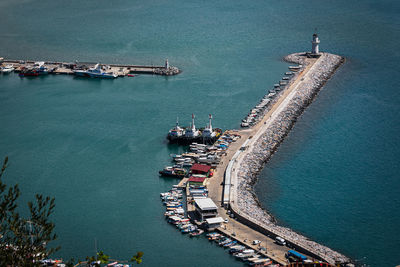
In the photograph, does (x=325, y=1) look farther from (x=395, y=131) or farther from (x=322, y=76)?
(x=395, y=131)

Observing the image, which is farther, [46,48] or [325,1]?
[325,1]

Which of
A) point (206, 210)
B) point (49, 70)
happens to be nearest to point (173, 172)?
point (206, 210)

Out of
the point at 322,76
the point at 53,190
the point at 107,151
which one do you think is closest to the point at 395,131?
the point at 322,76

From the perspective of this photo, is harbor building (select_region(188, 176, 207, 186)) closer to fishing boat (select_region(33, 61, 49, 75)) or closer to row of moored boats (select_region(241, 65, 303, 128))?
row of moored boats (select_region(241, 65, 303, 128))

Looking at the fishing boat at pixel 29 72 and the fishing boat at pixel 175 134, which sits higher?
the fishing boat at pixel 29 72

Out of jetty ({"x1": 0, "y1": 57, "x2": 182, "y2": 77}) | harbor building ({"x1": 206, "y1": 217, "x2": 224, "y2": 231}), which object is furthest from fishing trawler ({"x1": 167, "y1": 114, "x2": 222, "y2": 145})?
jetty ({"x1": 0, "y1": 57, "x2": 182, "y2": 77})

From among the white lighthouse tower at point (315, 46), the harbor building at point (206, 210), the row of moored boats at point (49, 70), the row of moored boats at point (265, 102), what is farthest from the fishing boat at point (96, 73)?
the harbor building at point (206, 210)

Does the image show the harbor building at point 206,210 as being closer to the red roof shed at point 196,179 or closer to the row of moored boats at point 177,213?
the row of moored boats at point 177,213
